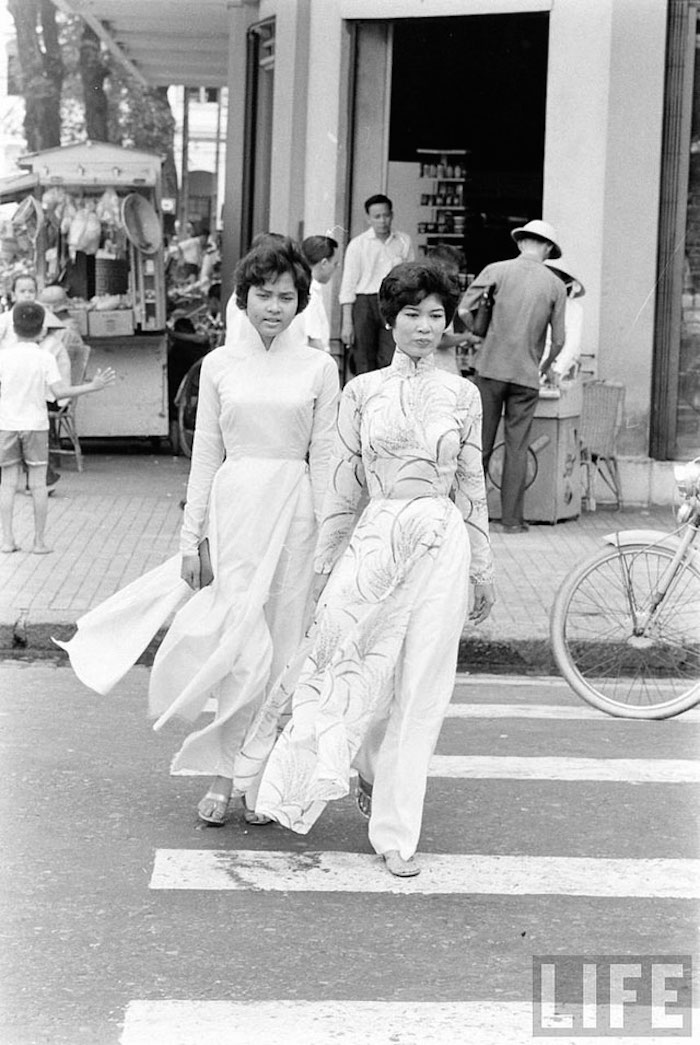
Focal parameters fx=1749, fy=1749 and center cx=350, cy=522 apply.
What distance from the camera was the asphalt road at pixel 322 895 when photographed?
4109 millimetres

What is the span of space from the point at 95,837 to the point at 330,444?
1.44 meters

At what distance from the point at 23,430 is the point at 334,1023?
279 inches

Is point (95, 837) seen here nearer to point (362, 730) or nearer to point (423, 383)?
point (362, 730)

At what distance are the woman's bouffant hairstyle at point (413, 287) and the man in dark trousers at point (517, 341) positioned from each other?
20.3ft

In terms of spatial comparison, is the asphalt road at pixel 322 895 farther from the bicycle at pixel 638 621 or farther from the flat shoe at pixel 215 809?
the bicycle at pixel 638 621

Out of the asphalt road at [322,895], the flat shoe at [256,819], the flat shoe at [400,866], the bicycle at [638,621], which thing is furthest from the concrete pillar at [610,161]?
the flat shoe at [400,866]

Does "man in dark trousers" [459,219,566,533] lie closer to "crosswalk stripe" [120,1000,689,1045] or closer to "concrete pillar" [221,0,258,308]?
"concrete pillar" [221,0,258,308]

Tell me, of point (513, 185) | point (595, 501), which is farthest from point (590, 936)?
point (513, 185)

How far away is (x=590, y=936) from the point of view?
4.68 meters

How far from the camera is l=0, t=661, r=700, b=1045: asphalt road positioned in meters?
4.11


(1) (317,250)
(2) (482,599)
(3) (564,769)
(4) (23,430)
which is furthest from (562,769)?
(4) (23,430)

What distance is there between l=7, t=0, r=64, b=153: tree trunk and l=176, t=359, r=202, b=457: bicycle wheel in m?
12.7

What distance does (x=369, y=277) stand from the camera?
46.0ft

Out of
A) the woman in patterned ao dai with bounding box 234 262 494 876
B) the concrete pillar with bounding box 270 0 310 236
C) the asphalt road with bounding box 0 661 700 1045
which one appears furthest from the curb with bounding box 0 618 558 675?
the concrete pillar with bounding box 270 0 310 236
